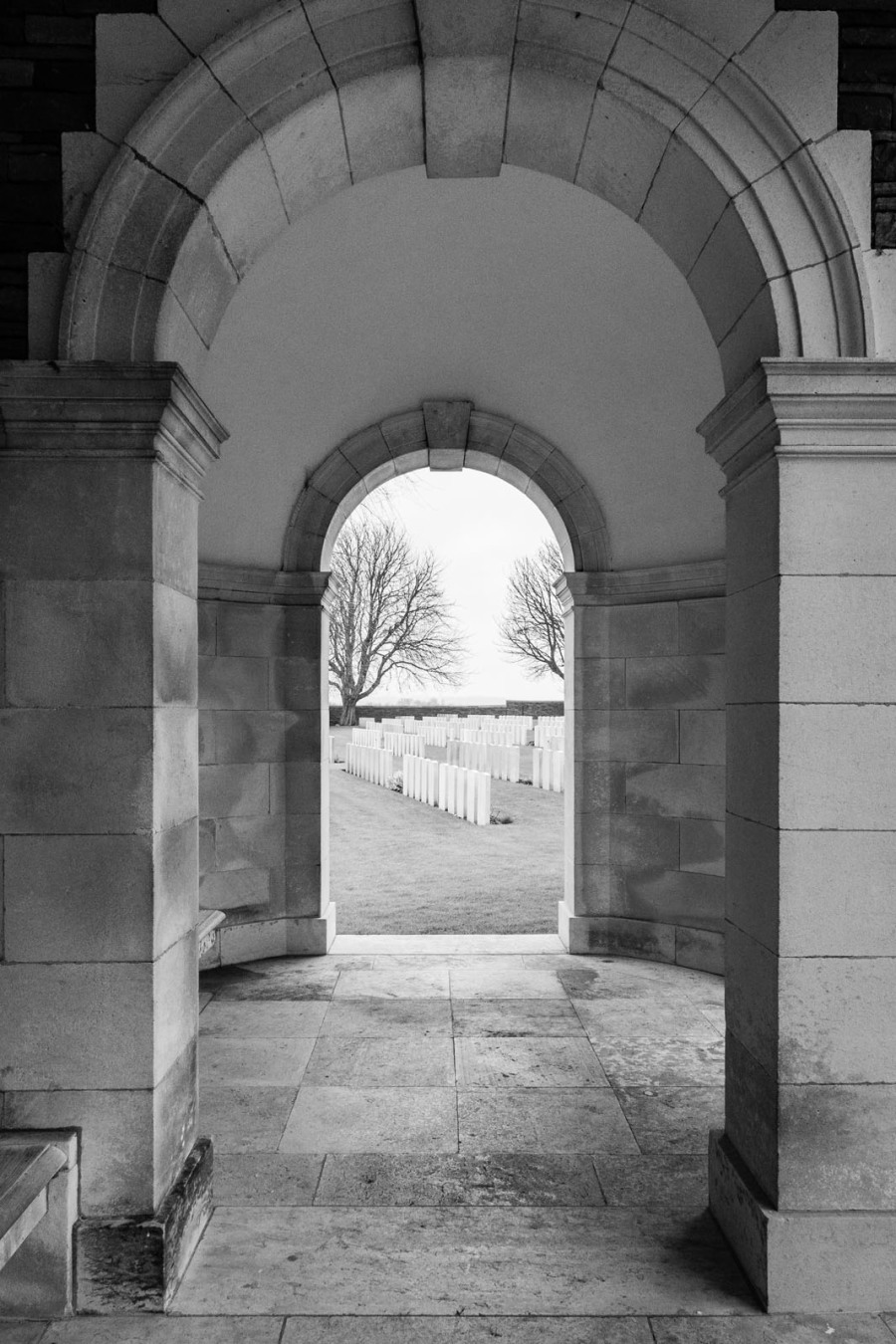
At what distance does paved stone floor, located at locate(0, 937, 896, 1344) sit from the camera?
268cm

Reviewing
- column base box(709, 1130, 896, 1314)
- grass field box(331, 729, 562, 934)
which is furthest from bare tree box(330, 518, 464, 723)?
column base box(709, 1130, 896, 1314)

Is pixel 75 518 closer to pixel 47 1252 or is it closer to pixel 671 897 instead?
pixel 47 1252

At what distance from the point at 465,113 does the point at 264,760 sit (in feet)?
15.2

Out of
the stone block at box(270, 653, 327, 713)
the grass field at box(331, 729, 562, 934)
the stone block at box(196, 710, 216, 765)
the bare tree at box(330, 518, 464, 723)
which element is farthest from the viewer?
the bare tree at box(330, 518, 464, 723)

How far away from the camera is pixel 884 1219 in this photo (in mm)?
2729

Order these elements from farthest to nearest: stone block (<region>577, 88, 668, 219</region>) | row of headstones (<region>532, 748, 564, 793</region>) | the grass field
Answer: row of headstones (<region>532, 748, 564, 793</region>) → the grass field → stone block (<region>577, 88, 668, 219</region>)

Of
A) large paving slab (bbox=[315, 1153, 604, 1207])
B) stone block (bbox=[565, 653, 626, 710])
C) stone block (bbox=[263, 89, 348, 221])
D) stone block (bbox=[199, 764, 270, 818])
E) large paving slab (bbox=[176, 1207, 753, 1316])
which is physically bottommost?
large paving slab (bbox=[315, 1153, 604, 1207])

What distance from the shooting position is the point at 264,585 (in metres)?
6.75

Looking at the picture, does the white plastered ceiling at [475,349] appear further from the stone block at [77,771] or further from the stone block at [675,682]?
the stone block at [77,771]

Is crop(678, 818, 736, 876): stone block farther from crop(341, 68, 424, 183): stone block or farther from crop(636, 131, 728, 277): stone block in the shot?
crop(341, 68, 424, 183): stone block

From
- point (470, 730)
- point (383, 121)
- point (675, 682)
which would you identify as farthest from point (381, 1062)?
point (470, 730)

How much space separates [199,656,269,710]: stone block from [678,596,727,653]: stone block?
311 centimetres

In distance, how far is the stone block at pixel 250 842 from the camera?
659 cm

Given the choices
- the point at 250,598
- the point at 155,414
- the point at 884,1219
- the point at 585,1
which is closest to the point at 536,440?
the point at 250,598
